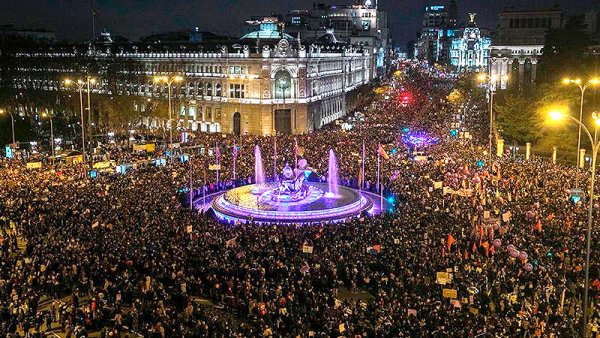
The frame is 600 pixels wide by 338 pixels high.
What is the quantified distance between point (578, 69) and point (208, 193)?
46828 mm

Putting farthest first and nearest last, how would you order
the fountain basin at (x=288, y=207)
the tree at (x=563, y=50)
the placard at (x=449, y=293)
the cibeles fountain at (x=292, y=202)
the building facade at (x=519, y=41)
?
the building facade at (x=519, y=41), the tree at (x=563, y=50), the cibeles fountain at (x=292, y=202), the fountain basin at (x=288, y=207), the placard at (x=449, y=293)

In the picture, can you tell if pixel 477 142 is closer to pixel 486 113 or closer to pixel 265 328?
pixel 486 113

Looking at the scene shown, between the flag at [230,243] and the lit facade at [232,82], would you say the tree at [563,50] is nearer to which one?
the lit facade at [232,82]

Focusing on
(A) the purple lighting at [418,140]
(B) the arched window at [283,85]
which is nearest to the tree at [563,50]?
(A) the purple lighting at [418,140]

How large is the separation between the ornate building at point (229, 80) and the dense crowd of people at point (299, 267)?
40784 mm

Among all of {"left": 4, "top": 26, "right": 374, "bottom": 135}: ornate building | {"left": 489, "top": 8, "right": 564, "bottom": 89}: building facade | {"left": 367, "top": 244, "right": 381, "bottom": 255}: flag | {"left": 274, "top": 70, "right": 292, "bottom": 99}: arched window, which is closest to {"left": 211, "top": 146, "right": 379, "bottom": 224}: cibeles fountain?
{"left": 367, "top": 244, "right": 381, "bottom": 255}: flag

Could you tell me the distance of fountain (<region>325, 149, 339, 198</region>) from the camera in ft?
136

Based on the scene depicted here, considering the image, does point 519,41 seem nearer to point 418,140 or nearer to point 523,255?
point 418,140

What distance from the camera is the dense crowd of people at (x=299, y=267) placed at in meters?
19.8

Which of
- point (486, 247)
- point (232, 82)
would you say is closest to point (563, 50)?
point (232, 82)

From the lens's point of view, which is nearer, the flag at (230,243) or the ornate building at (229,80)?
the flag at (230,243)

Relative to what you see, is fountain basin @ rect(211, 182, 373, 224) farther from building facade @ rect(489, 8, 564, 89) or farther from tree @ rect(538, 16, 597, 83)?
building facade @ rect(489, 8, 564, 89)

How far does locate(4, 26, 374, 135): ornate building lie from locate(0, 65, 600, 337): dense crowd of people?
40.8 m

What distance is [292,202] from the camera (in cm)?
3856
